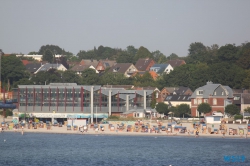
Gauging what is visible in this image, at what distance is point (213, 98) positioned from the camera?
364 ft

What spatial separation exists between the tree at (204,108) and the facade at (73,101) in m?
9.46

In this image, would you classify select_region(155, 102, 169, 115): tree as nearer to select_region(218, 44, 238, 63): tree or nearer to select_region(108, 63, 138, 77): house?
select_region(218, 44, 238, 63): tree

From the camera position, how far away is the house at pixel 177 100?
384 ft

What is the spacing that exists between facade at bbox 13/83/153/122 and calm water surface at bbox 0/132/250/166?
1473 cm

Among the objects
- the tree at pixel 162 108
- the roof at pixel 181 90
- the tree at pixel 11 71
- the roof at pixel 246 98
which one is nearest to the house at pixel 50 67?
the tree at pixel 11 71

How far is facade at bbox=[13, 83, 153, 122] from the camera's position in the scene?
109 metres

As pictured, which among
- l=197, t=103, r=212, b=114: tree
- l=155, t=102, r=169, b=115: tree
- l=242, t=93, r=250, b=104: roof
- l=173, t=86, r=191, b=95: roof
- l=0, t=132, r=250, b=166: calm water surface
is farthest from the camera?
l=173, t=86, r=191, b=95: roof

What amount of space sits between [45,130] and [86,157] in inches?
988

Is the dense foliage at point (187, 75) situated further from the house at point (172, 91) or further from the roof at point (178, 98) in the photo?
the roof at point (178, 98)

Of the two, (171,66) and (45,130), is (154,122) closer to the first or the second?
(45,130)

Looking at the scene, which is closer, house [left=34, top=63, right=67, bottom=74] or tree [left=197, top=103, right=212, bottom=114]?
tree [left=197, top=103, right=212, bottom=114]

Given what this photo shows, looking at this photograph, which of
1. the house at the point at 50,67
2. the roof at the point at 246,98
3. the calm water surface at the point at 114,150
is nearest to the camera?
the calm water surface at the point at 114,150

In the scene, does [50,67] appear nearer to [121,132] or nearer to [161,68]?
[161,68]

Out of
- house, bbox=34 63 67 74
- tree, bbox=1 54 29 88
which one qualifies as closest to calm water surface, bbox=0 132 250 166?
tree, bbox=1 54 29 88
